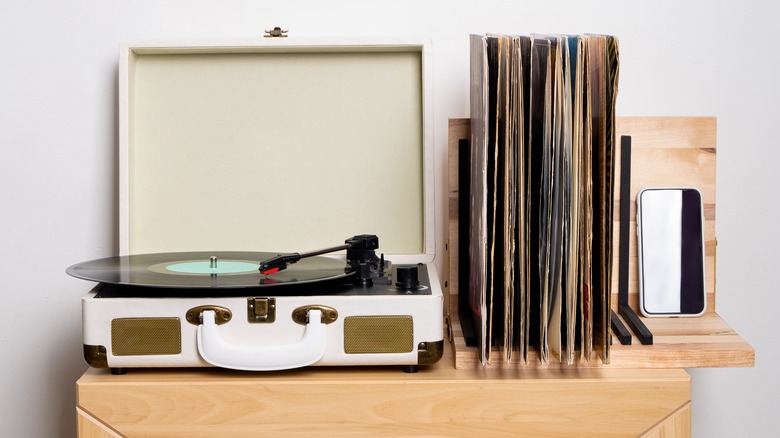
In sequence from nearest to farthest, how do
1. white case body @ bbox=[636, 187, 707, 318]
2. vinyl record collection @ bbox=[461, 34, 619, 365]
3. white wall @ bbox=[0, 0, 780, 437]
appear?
vinyl record collection @ bbox=[461, 34, 619, 365]
white case body @ bbox=[636, 187, 707, 318]
white wall @ bbox=[0, 0, 780, 437]

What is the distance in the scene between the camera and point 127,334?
2.96 feet

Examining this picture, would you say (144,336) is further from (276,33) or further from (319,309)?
(276,33)

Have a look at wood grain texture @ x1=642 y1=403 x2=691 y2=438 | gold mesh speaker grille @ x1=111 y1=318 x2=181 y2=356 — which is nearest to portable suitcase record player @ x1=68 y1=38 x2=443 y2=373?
gold mesh speaker grille @ x1=111 y1=318 x2=181 y2=356

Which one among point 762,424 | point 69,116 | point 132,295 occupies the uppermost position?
point 69,116

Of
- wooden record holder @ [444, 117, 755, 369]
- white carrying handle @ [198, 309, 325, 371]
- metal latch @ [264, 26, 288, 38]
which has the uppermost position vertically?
metal latch @ [264, 26, 288, 38]

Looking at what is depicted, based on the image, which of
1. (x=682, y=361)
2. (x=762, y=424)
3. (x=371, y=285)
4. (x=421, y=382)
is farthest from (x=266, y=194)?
(x=762, y=424)

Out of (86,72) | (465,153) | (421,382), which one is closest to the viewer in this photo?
(421,382)

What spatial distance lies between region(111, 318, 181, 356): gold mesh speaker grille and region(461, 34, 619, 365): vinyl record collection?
41cm

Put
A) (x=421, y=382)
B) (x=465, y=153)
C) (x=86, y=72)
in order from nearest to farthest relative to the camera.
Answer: (x=421, y=382) < (x=465, y=153) < (x=86, y=72)

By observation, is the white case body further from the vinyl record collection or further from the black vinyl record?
the black vinyl record

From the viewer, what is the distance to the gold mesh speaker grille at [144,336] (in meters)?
0.90

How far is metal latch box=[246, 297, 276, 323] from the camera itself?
2.93ft

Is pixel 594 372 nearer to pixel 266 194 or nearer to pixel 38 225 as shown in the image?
pixel 266 194

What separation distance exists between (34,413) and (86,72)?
2.17 ft
